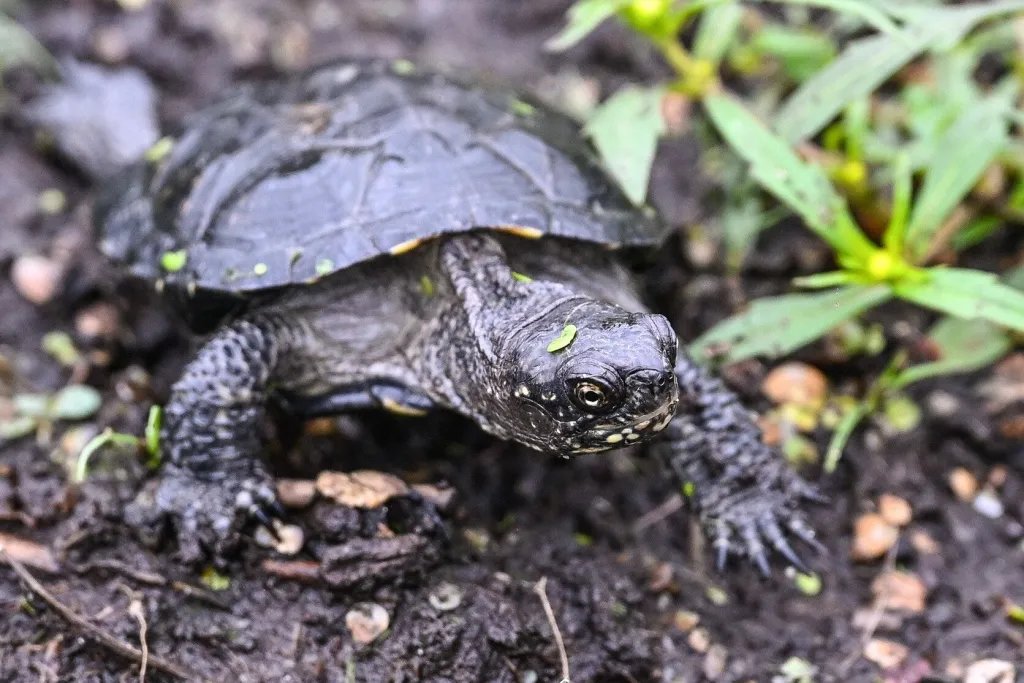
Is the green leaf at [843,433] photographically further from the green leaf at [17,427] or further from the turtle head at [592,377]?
the green leaf at [17,427]

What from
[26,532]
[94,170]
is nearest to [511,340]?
[26,532]

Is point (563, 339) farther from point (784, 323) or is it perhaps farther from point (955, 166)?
point (955, 166)

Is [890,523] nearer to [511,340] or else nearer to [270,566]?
[511,340]

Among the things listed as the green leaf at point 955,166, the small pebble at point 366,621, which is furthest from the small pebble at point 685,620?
the green leaf at point 955,166

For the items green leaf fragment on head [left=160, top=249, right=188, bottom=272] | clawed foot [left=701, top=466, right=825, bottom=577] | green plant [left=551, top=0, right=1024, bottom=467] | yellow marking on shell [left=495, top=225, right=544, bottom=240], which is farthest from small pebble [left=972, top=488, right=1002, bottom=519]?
green leaf fragment on head [left=160, top=249, right=188, bottom=272]

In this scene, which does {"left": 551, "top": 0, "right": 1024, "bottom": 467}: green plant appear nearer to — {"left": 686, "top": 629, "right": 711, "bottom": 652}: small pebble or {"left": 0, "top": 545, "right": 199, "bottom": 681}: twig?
{"left": 686, "top": 629, "right": 711, "bottom": 652}: small pebble

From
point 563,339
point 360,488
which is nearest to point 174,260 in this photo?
point 360,488
